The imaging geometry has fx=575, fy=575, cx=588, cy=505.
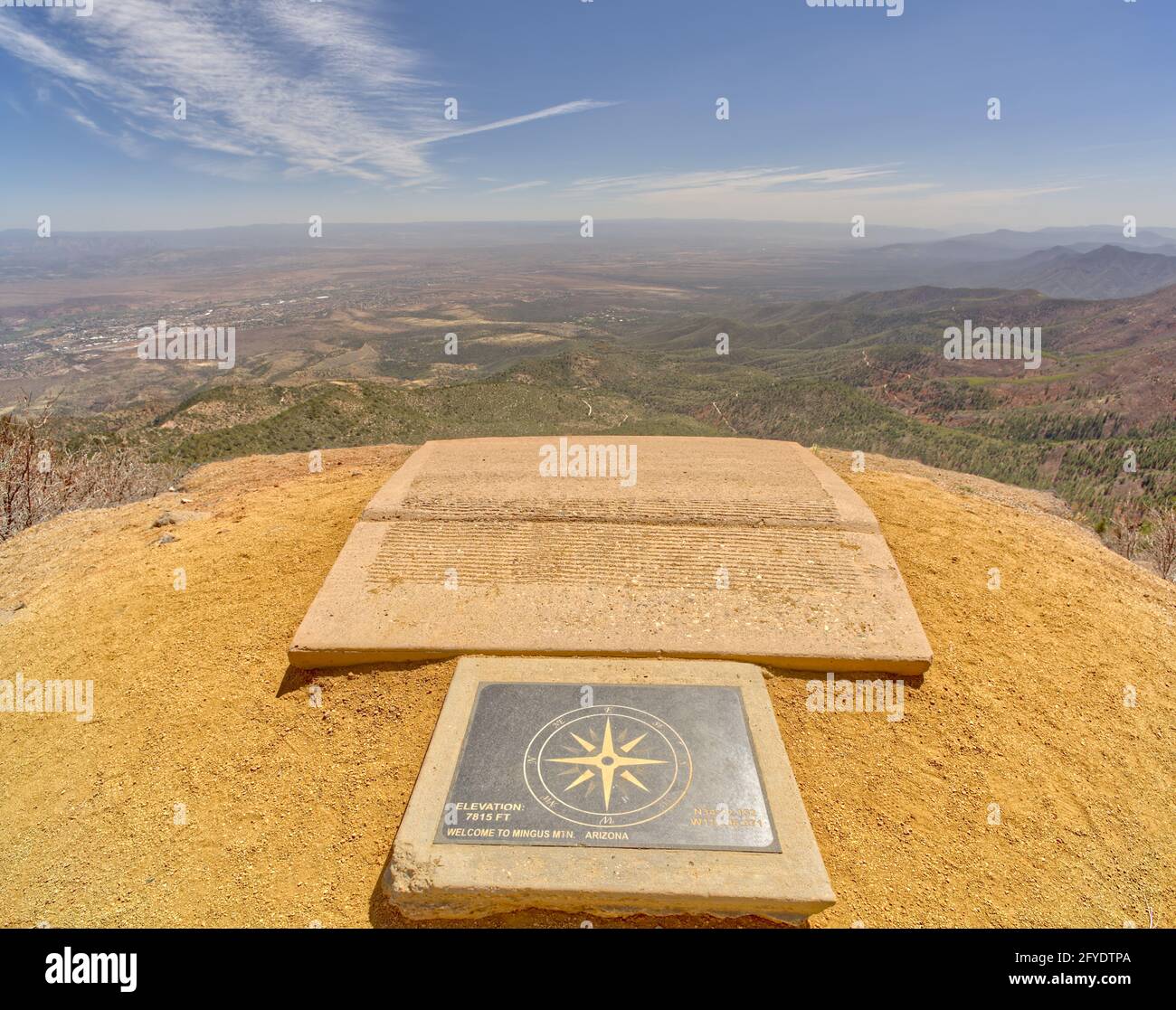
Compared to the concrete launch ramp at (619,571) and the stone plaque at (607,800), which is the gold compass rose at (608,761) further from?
the concrete launch ramp at (619,571)

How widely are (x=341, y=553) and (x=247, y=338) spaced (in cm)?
15451

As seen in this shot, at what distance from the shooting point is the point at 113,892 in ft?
18.5

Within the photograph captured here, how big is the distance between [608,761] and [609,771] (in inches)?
4.7

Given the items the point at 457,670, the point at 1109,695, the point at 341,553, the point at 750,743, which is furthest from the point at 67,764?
the point at 1109,695

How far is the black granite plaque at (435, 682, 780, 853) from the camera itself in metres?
5.56

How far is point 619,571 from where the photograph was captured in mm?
8828

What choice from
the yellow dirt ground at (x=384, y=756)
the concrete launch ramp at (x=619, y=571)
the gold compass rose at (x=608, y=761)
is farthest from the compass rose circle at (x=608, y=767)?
the concrete launch ramp at (x=619, y=571)

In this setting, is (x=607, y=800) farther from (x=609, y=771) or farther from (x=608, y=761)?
(x=608, y=761)

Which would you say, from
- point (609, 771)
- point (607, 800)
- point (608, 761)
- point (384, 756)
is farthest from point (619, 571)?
point (384, 756)

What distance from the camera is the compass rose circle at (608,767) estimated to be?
18.9 ft

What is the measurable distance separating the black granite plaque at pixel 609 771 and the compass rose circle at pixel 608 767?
1 cm

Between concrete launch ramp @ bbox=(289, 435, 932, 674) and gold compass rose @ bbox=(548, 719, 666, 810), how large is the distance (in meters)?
1.36

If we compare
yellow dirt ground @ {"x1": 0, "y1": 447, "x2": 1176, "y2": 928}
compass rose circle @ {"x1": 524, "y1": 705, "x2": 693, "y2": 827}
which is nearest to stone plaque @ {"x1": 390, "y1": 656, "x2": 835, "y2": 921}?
compass rose circle @ {"x1": 524, "y1": 705, "x2": 693, "y2": 827}

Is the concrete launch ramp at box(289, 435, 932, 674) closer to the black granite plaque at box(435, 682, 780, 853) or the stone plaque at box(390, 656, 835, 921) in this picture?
the stone plaque at box(390, 656, 835, 921)
